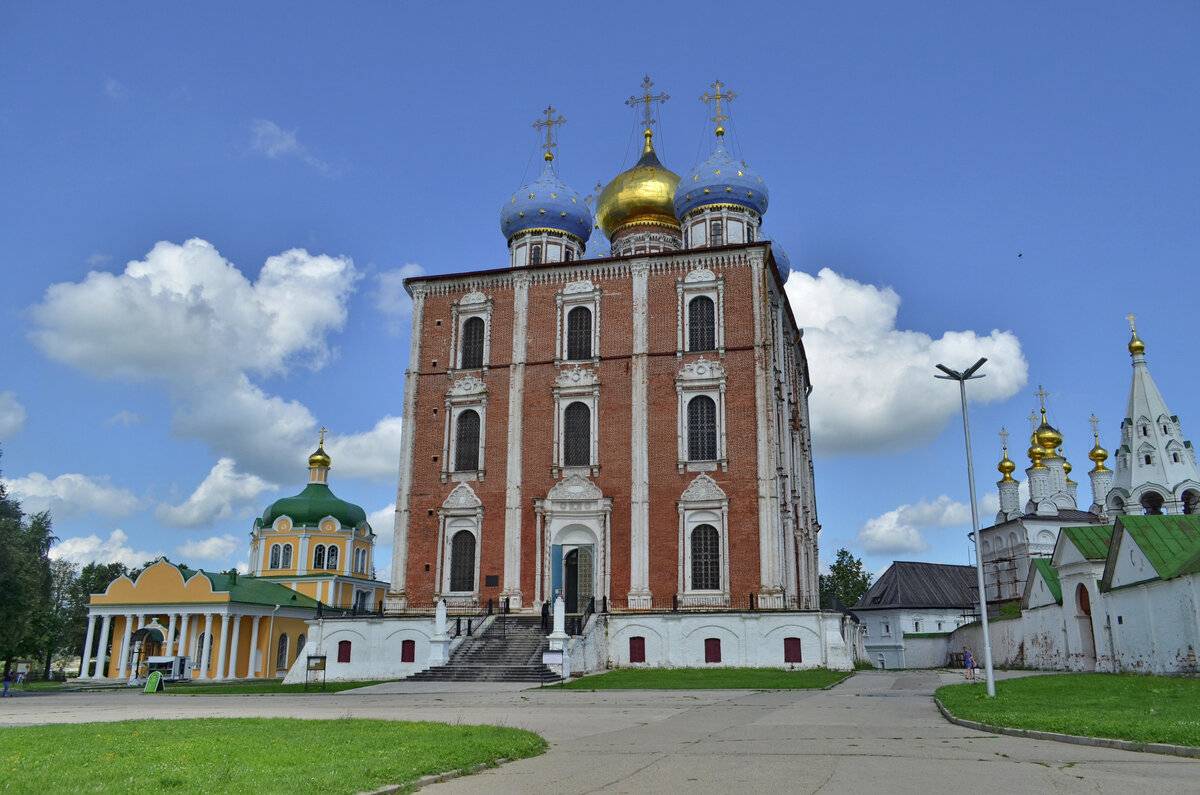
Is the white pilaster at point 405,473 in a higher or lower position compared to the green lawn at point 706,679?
higher

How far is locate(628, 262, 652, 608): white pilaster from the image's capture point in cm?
3491

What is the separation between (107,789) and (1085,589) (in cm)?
3264

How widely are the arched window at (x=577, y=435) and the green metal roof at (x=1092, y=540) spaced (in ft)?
55.4

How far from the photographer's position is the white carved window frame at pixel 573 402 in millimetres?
36750

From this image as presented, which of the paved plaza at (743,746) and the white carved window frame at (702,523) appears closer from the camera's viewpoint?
the paved plaza at (743,746)

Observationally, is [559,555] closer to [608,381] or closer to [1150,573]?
[608,381]

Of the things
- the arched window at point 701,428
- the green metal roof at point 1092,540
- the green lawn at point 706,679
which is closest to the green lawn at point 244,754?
the green lawn at point 706,679

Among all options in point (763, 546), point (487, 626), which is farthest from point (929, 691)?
point (487, 626)

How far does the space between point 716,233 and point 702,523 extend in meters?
13.0

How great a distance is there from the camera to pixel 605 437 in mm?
36906

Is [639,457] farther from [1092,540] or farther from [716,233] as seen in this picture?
[1092,540]

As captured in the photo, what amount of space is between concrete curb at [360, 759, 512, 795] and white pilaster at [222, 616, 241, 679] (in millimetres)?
41425

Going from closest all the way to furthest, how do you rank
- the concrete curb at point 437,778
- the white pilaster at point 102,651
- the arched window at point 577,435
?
1. the concrete curb at point 437,778
2. the arched window at point 577,435
3. the white pilaster at point 102,651

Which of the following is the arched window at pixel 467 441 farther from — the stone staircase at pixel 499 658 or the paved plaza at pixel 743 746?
the paved plaza at pixel 743 746
